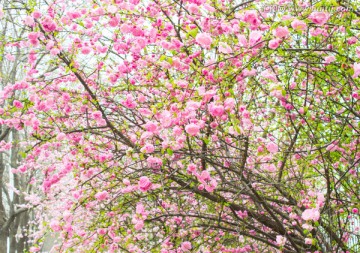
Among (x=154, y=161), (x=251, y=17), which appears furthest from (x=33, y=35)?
(x=251, y=17)

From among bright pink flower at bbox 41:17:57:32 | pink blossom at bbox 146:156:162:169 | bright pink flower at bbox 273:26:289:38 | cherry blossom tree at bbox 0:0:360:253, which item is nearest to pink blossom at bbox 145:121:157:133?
cherry blossom tree at bbox 0:0:360:253

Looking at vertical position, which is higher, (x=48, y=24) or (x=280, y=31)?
(x=48, y=24)

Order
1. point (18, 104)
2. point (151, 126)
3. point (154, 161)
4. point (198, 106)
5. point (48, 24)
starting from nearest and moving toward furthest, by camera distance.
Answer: point (198, 106)
point (151, 126)
point (154, 161)
point (48, 24)
point (18, 104)

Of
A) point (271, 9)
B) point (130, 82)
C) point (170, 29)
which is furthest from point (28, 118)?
point (271, 9)

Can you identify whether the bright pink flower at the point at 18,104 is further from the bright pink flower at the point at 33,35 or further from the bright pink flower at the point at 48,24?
the bright pink flower at the point at 48,24

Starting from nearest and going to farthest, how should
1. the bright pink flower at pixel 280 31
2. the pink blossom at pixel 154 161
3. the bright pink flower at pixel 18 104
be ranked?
the bright pink flower at pixel 280 31, the pink blossom at pixel 154 161, the bright pink flower at pixel 18 104

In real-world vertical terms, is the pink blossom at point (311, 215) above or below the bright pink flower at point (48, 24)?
below

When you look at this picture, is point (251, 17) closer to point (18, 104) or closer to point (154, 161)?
point (154, 161)

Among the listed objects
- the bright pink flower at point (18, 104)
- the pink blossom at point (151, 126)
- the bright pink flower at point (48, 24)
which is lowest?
the pink blossom at point (151, 126)

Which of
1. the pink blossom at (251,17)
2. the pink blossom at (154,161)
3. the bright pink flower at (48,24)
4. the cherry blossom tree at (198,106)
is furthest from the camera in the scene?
the bright pink flower at (48,24)

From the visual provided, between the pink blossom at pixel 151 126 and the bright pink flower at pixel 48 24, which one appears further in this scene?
the bright pink flower at pixel 48 24

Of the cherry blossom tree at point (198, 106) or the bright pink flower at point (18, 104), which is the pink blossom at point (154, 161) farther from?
the bright pink flower at point (18, 104)

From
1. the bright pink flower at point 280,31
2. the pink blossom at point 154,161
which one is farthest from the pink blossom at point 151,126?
the bright pink flower at point 280,31

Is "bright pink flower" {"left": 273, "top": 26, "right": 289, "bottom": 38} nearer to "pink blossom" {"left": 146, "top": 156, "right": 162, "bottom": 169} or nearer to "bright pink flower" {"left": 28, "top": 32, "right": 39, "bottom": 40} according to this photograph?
"pink blossom" {"left": 146, "top": 156, "right": 162, "bottom": 169}
